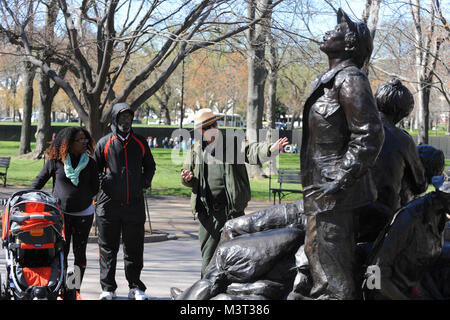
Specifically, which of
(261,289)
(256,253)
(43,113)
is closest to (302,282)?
(261,289)

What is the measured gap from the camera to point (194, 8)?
35.9 ft

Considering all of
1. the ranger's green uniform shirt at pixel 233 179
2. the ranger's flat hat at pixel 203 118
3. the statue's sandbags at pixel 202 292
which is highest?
the ranger's flat hat at pixel 203 118

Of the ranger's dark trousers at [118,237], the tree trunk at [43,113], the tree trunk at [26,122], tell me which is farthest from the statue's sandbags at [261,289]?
the tree trunk at [26,122]

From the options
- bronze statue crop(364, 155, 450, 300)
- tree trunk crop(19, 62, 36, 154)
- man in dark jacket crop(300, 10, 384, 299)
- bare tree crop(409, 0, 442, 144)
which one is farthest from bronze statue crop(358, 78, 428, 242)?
tree trunk crop(19, 62, 36, 154)

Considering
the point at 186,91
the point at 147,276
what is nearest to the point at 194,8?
the point at 147,276

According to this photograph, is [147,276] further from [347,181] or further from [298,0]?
[298,0]

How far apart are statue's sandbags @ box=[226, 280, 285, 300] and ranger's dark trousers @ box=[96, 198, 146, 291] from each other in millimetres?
1995

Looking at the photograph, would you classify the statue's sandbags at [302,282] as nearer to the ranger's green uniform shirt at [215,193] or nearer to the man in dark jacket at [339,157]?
the man in dark jacket at [339,157]

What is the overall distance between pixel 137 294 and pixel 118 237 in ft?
2.14

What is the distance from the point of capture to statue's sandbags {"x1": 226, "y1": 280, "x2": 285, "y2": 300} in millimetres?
4879

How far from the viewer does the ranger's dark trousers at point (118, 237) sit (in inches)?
260

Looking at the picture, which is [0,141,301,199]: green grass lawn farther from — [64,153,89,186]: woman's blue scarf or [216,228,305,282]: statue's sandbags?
[216,228,305,282]: statue's sandbags

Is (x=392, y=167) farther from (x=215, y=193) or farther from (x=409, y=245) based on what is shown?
(x=215, y=193)

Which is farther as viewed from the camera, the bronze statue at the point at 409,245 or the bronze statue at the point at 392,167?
the bronze statue at the point at 392,167
